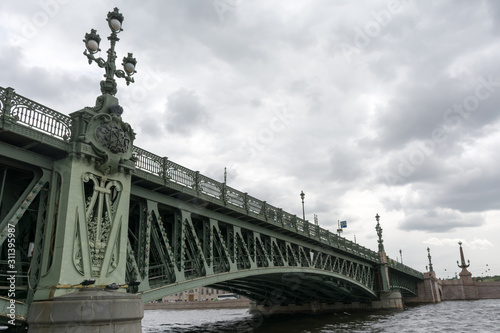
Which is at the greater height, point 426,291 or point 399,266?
point 399,266

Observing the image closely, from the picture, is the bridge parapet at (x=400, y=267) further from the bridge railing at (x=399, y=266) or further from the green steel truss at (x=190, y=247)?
the green steel truss at (x=190, y=247)

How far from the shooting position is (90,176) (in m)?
13.0

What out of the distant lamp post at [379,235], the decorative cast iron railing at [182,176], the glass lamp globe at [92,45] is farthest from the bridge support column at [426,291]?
the glass lamp globe at [92,45]

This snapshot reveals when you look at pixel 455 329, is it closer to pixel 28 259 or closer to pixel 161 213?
pixel 161 213

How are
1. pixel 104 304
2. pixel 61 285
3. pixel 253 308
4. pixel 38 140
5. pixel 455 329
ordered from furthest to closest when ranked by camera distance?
pixel 253 308 → pixel 455 329 → pixel 38 140 → pixel 61 285 → pixel 104 304

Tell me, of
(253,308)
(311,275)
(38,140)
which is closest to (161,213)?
(38,140)

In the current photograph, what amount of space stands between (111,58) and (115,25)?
46.2 inches

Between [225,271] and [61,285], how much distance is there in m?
11.1

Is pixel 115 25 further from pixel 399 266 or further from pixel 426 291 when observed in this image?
pixel 426 291

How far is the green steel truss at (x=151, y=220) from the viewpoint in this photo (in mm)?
11961

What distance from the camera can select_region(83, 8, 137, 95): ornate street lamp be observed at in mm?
13008

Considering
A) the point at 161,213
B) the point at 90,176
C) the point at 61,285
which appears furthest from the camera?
the point at 161,213

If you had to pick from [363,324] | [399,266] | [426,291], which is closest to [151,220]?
[363,324]

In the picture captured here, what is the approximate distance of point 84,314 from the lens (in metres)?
9.85
